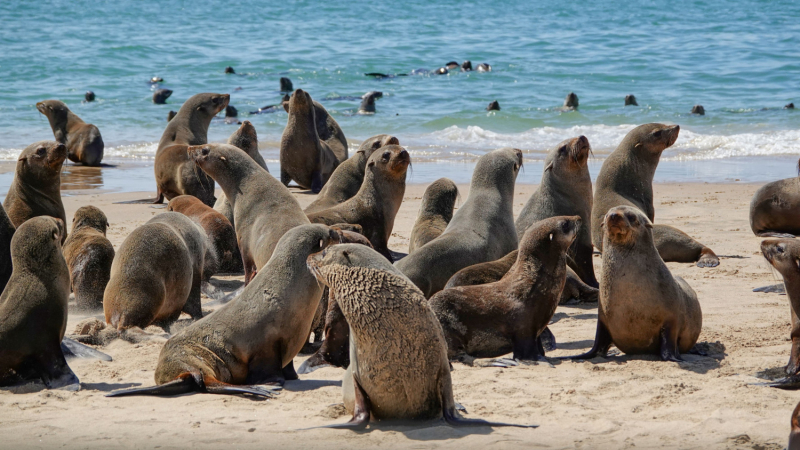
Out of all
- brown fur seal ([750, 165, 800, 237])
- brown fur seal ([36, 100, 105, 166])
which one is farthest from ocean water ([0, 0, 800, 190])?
brown fur seal ([750, 165, 800, 237])

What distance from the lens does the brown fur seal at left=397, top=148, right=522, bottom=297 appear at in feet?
22.0

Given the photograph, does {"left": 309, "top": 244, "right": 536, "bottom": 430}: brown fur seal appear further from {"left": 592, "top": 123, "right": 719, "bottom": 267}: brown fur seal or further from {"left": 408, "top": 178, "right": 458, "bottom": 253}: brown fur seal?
{"left": 592, "top": 123, "right": 719, "bottom": 267}: brown fur seal

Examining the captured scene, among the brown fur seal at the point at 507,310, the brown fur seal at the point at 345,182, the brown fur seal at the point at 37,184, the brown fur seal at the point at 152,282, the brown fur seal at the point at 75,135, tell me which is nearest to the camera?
the brown fur seal at the point at 507,310

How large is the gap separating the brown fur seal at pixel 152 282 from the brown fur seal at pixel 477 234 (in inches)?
60.5

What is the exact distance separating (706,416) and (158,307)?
3.69m

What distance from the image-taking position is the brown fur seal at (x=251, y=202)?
23.7ft

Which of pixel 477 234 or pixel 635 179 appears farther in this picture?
pixel 635 179

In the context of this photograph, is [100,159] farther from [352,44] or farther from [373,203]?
[352,44]

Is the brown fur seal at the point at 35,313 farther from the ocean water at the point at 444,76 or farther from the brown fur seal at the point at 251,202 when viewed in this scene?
the ocean water at the point at 444,76

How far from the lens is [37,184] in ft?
26.0

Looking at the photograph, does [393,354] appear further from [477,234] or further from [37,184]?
[37,184]

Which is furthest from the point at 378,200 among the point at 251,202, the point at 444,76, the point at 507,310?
the point at 444,76

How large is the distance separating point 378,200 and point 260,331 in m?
3.67

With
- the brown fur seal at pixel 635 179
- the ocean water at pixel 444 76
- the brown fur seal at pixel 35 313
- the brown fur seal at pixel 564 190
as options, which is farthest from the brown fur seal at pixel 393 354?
the ocean water at pixel 444 76
